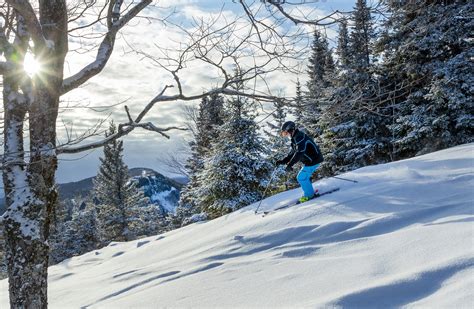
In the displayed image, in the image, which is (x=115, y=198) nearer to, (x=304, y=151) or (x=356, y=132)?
(x=356, y=132)

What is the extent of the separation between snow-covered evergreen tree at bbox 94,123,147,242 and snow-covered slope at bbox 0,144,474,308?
18483 millimetres

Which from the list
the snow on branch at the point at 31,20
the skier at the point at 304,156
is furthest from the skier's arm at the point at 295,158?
the snow on branch at the point at 31,20

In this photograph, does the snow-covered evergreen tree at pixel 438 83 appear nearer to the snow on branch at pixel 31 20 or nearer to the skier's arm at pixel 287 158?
the skier's arm at pixel 287 158

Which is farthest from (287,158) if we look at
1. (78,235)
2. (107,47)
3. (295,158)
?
(78,235)

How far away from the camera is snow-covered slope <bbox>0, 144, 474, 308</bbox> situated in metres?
3.08

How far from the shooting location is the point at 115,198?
2661 cm

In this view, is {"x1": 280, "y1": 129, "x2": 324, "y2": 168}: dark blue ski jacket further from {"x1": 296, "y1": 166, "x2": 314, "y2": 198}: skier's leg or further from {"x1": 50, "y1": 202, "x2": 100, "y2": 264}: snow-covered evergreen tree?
{"x1": 50, "y1": 202, "x2": 100, "y2": 264}: snow-covered evergreen tree

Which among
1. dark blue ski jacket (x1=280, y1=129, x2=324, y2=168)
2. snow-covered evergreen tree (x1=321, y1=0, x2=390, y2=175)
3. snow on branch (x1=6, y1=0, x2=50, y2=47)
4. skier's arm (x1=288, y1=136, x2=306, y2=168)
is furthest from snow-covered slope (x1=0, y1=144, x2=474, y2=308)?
snow-covered evergreen tree (x1=321, y1=0, x2=390, y2=175)

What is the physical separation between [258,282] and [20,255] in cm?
242

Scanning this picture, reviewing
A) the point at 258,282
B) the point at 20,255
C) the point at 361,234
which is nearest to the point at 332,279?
the point at 258,282

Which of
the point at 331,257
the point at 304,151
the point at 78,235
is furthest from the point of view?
Answer: the point at 78,235

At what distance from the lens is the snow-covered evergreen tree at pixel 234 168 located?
16.2 m

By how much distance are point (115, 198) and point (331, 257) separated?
2459 centimetres

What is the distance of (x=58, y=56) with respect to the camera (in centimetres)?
380
